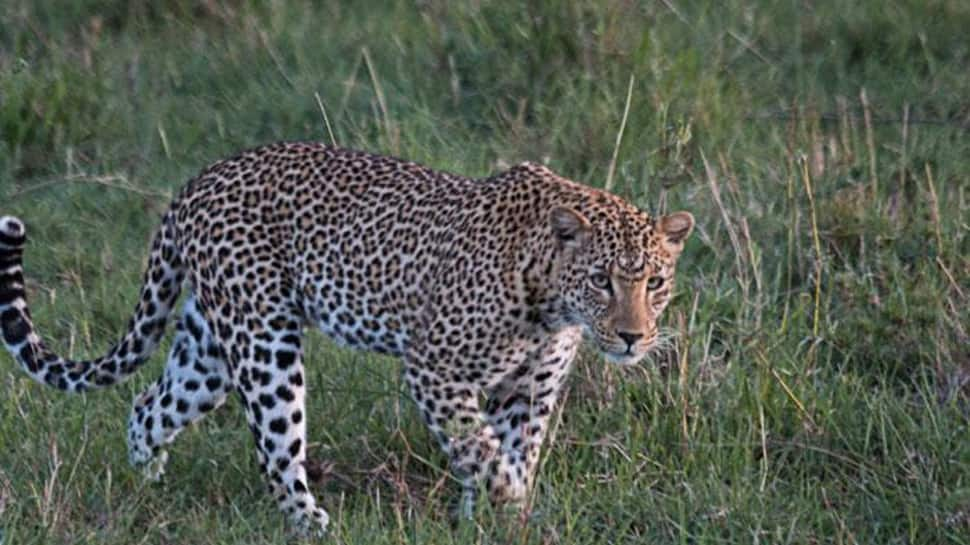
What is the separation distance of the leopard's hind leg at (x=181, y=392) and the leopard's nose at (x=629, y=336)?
1499 mm

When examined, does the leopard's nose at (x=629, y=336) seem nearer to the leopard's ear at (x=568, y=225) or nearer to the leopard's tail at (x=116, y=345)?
the leopard's ear at (x=568, y=225)

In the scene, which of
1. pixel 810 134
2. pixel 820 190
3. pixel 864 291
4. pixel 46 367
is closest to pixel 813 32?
pixel 810 134

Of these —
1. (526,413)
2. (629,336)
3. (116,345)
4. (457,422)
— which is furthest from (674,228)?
(116,345)

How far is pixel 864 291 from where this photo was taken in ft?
26.8

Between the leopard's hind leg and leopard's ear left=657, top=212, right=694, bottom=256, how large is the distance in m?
1.61

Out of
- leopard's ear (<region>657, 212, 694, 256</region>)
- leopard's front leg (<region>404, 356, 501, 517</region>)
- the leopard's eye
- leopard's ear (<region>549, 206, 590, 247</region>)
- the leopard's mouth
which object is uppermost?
leopard's ear (<region>549, 206, 590, 247</region>)

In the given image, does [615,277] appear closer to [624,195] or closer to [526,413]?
[526,413]

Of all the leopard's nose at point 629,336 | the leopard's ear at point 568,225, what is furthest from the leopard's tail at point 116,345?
the leopard's nose at point 629,336

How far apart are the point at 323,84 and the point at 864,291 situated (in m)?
3.20

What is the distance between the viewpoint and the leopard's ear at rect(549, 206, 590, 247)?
681 centimetres

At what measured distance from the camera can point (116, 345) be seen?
7.54 m

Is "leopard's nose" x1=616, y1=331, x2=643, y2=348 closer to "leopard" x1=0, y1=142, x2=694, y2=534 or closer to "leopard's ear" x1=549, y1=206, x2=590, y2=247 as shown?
"leopard" x1=0, y1=142, x2=694, y2=534

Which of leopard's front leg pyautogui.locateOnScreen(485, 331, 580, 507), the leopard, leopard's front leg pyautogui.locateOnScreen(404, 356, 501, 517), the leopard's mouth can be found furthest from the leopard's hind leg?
the leopard's mouth

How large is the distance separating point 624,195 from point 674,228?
1739 millimetres
